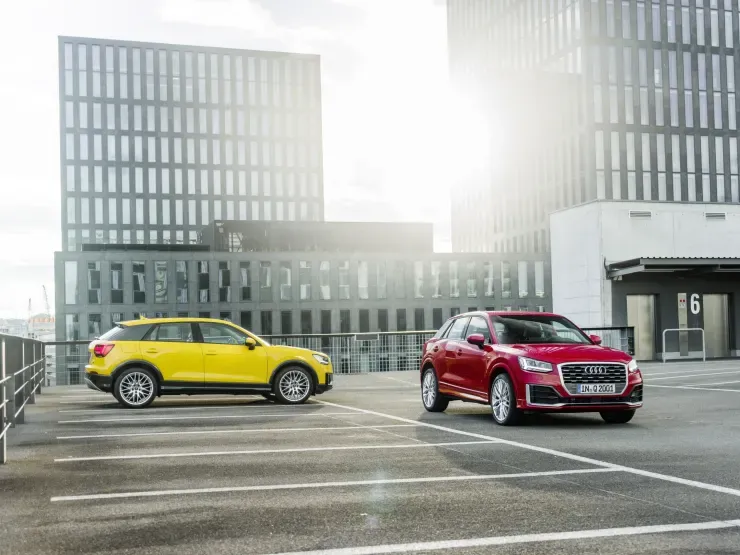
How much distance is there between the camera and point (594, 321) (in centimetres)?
2986

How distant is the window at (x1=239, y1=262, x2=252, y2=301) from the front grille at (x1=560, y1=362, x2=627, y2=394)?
2490 inches

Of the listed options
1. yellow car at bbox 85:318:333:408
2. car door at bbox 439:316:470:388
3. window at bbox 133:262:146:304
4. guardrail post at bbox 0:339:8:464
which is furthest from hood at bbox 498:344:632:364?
window at bbox 133:262:146:304

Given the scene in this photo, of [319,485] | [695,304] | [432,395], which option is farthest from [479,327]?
[695,304]

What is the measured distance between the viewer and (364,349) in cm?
2786

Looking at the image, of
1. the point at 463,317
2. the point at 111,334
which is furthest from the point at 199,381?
the point at 463,317

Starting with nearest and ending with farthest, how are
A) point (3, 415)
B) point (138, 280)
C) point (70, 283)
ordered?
point (3, 415) → point (70, 283) → point (138, 280)

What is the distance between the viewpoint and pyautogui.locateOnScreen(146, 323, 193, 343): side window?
1609 cm

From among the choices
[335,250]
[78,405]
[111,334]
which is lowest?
[78,405]

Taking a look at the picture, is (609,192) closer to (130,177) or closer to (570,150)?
(570,150)

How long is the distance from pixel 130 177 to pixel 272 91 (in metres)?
20.4

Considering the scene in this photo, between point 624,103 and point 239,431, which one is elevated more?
point 624,103

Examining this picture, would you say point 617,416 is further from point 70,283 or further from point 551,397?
point 70,283

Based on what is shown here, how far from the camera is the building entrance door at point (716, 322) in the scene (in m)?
30.9

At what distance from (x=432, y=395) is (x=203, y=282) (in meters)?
60.8
